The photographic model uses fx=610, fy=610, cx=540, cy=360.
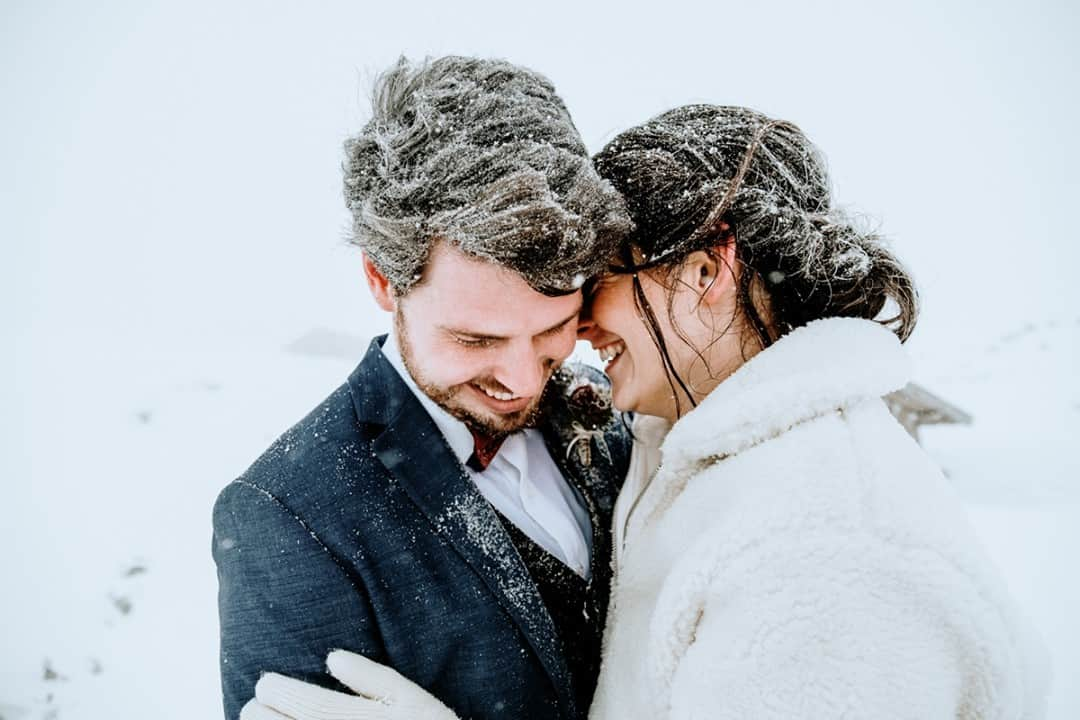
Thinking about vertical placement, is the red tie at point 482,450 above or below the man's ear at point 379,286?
below

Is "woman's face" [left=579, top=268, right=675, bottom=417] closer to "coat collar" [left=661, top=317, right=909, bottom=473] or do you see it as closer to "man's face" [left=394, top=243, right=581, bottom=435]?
"man's face" [left=394, top=243, right=581, bottom=435]

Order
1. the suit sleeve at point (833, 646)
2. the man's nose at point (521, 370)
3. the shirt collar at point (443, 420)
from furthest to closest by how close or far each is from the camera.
A: the shirt collar at point (443, 420) < the man's nose at point (521, 370) < the suit sleeve at point (833, 646)

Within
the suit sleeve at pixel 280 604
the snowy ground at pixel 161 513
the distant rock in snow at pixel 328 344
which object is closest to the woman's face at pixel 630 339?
the suit sleeve at pixel 280 604

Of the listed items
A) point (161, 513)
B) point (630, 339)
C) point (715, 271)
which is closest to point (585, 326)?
point (630, 339)

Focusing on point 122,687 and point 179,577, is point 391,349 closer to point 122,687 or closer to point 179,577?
point 122,687

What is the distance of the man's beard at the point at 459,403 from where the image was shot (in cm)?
Result: 175

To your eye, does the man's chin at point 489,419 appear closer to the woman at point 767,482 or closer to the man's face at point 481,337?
the man's face at point 481,337

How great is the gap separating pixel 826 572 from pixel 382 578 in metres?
1.04

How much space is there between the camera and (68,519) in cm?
671

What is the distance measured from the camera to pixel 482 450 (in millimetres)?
1866

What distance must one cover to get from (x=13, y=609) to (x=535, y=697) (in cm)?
637

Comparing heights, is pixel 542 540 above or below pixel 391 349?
below

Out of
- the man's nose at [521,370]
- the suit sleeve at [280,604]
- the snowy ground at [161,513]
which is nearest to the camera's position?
the suit sleeve at [280,604]

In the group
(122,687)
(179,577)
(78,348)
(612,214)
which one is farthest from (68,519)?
(612,214)
